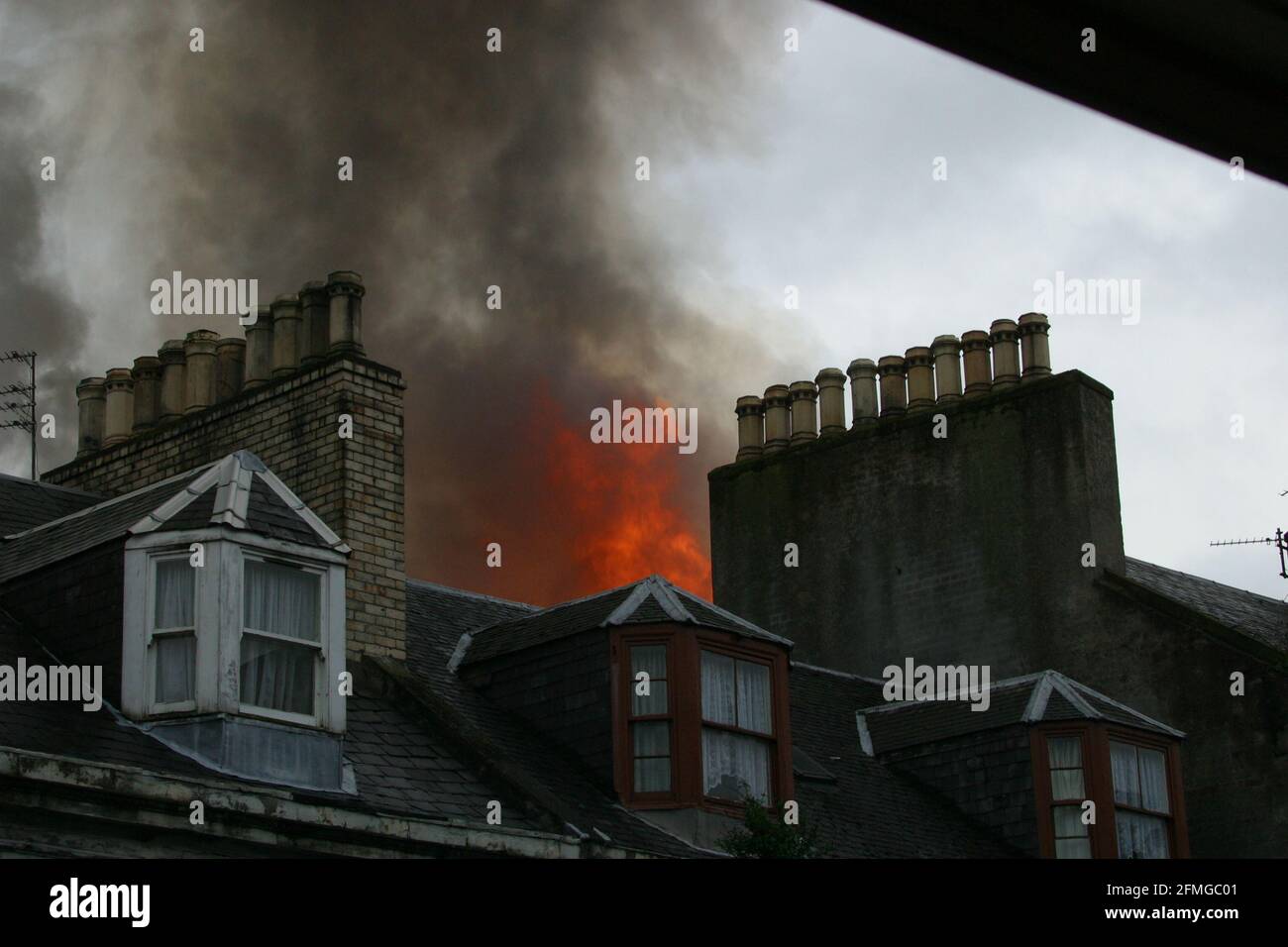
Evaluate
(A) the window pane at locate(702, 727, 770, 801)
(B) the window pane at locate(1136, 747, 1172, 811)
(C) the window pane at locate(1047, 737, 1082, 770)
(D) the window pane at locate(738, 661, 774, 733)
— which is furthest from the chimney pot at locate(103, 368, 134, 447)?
(B) the window pane at locate(1136, 747, 1172, 811)

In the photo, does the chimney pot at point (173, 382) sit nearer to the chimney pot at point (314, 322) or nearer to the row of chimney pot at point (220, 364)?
the row of chimney pot at point (220, 364)

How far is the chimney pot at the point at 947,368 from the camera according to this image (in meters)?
26.6

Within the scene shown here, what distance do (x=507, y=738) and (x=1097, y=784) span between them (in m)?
7.11

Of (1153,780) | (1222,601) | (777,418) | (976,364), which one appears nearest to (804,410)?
(777,418)

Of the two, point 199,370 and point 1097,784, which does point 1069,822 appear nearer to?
point 1097,784

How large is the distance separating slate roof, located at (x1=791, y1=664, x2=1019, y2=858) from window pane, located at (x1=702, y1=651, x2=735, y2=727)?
1.39 meters

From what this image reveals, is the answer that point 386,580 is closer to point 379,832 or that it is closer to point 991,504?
point 379,832

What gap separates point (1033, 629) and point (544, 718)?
361 inches

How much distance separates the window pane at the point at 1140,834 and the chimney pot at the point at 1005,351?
768 cm

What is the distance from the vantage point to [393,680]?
16.5m

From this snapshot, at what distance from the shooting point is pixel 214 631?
13.1 metres

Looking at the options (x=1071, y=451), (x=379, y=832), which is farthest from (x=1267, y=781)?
(x=379, y=832)

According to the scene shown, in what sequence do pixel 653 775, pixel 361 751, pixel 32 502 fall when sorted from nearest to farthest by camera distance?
pixel 361 751, pixel 653 775, pixel 32 502

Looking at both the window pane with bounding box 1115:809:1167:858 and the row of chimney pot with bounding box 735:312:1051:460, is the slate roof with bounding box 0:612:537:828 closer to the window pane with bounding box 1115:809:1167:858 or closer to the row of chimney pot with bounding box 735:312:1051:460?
the window pane with bounding box 1115:809:1167:858
